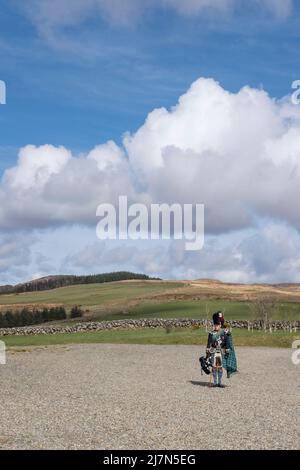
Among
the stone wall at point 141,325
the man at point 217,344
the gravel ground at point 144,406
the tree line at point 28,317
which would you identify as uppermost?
the tree line at point 28,317

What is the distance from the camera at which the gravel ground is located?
48.8 feet

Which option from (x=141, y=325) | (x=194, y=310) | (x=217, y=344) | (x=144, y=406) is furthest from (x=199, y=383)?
(x=194, y=310)

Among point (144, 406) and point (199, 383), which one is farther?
point (199, 383)

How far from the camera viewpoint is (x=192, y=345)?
5644cm

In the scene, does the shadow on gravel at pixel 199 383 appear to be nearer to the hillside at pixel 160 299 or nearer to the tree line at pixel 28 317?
the hillside at pixel 160 299

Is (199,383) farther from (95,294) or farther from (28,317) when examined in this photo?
(95,294)

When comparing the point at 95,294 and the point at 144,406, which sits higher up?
the point at 95,294

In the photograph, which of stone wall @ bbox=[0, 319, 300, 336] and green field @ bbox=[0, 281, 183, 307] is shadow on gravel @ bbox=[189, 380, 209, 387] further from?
green field @ bbox=[0, 281, 183, 307]

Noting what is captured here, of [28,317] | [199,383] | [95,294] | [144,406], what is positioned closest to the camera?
[144,406]

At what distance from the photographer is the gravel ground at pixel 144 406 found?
1486 cm

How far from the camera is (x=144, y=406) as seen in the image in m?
20.9

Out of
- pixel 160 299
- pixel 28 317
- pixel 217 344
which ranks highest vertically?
pixel 160 299

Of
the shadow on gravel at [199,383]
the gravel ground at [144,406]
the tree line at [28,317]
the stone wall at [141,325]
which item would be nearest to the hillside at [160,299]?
the stone wall at [141,325]

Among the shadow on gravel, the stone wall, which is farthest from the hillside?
the shadow on gravel
